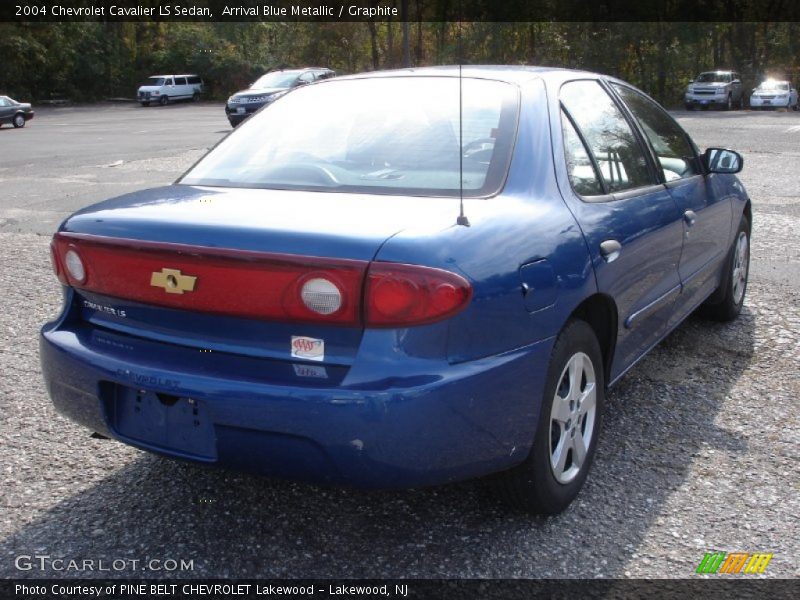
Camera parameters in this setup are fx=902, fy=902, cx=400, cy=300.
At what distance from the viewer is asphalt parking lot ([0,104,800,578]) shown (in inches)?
114

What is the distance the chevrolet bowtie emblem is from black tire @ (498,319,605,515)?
1.16 metres

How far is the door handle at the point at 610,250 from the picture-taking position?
128 inches

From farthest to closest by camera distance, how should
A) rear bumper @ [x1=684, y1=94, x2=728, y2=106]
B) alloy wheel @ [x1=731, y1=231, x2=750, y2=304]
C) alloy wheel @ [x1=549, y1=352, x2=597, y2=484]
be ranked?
rear bumper @ [x1=684, y1=94, x2=728, y2=106]
alloy wheel @ [x1=731, y1=231, x2=750, y2=304]
alloy wheel @ [x1=549, y1=352, x2=597, y2=484]

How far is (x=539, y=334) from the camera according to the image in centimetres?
284

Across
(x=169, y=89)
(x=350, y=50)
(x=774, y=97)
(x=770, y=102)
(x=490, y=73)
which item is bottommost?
(x=770, y=102)

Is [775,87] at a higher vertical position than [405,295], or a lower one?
lower

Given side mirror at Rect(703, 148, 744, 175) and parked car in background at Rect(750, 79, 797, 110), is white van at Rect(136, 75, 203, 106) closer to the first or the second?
parked car in background at Rect(750, 79, 797, 110)

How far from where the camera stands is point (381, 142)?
3361 mm

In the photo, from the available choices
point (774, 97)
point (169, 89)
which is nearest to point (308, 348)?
point (774, 97)

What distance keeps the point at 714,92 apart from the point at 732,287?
34478 mm

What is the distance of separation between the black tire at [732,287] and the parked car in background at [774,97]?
3427 centimetres

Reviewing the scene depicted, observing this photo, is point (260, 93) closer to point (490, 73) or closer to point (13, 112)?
point (13, 112)

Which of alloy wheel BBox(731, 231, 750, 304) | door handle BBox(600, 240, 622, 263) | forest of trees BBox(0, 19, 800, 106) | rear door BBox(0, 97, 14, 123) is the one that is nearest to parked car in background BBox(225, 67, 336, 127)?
rear door BBox(0, 97, 14, 123)

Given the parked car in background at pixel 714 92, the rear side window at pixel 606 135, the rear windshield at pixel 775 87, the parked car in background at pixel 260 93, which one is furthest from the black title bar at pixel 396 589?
the rear windshield at pixel 775 87
